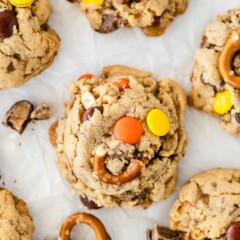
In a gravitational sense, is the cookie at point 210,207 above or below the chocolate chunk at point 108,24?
below

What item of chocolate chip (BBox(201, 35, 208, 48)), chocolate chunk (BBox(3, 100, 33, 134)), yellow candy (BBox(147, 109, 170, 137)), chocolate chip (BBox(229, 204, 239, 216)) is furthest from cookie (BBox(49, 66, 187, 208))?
chocolate chip (BBox(229, 204, 239, 216))

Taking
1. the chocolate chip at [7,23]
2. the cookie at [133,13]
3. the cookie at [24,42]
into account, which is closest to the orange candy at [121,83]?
the cookie at [133,13]

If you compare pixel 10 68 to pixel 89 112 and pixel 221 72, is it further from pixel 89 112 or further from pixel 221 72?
pixel 221 72

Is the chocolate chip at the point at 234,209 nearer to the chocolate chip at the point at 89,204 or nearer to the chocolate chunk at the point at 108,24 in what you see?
the chocolate chip at the point at 89,204

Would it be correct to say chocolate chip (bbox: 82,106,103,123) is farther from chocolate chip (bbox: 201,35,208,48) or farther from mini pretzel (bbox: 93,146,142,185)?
chocolate chip (bbox: 201,35,208,48)

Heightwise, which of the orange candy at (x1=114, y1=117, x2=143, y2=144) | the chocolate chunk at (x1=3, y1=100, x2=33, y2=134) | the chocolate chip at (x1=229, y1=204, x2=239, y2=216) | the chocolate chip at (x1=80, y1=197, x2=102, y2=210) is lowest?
the chocolate chip at (x1=80, y1=197, x2=102, y2=210)

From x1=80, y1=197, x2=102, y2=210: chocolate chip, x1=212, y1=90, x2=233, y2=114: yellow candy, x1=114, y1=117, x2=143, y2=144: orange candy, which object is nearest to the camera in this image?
x1=114, y1=117, x2=143, y2=144: orange candy
